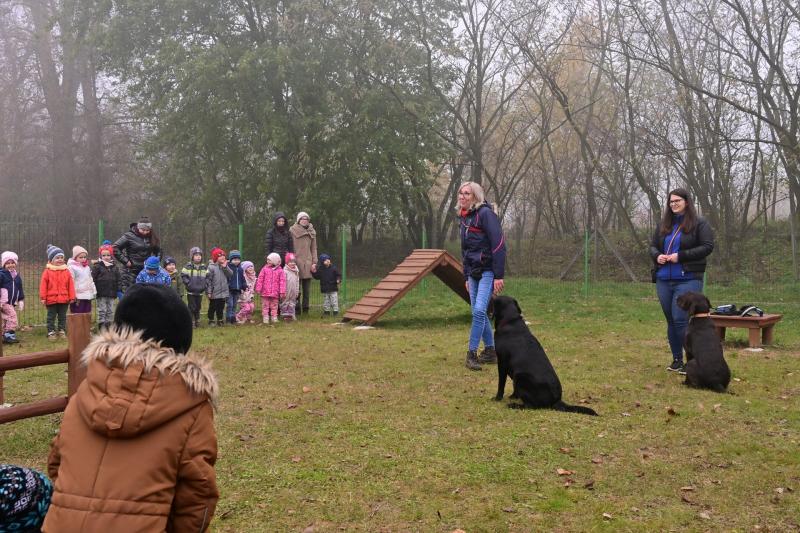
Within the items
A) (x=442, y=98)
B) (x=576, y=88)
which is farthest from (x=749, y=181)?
(x=442, y=98)

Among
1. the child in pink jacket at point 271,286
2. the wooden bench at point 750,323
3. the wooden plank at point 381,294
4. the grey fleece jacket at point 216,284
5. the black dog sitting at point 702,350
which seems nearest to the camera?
the black dog sitting at point 702,350

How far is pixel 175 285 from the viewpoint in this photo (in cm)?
1253

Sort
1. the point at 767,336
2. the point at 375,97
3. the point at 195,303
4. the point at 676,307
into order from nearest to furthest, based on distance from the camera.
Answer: the point at 676,307 → the point at 767,336 → the point at 195,303 → the point at 375,97

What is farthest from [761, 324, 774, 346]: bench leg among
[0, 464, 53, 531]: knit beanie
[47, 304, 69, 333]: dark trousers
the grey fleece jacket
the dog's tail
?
[47, 304, 69, 333]: dark trousers

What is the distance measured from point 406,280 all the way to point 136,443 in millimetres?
9728

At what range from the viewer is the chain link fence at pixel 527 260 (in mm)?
12906

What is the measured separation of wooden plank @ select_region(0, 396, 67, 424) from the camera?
3985 mm

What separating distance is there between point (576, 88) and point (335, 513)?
25117mm

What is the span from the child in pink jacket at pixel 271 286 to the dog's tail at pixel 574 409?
24.9ft

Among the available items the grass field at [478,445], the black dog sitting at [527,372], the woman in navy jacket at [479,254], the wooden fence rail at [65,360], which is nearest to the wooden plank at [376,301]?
the grass field at [478,445]

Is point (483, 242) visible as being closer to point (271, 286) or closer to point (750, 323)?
point (750, 323)

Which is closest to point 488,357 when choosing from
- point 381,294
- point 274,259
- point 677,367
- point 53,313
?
point 677,367

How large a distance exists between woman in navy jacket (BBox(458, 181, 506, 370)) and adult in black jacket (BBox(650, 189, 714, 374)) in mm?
1746

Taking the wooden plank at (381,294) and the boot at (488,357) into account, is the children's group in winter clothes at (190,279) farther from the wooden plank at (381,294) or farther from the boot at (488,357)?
the boot at (488,357)
